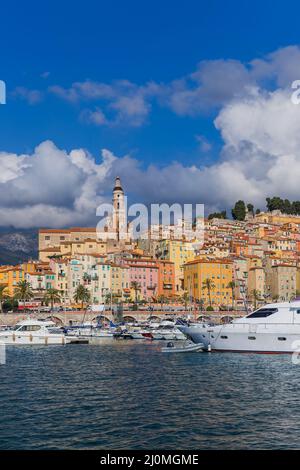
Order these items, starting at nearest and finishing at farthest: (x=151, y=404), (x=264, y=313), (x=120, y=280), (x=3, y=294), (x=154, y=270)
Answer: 1. (x=151, y=404)
2. (x=264, y=313)
3. (x=3, y=294)
4. (x=120, y=280)
5. (x=154, y=270)

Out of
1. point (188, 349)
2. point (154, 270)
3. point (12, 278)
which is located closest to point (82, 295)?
point (12, 278)

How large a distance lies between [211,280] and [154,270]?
569 inches

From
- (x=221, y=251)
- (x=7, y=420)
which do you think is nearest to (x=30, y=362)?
(x=7, y=420)

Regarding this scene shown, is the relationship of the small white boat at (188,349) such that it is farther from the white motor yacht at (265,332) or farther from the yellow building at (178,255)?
the yellow building at (178,255)

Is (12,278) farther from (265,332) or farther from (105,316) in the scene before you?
(265,332)

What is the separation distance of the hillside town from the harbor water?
248 ft

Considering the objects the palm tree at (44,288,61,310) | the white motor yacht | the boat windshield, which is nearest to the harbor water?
the white motor yacht

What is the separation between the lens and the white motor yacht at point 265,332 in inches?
1960

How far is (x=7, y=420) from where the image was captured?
81.1 ft

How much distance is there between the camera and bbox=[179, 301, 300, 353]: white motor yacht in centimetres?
4978

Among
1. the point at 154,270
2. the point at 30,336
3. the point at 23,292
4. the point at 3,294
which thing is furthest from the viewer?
the point at 154,270

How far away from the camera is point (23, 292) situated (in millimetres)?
119062

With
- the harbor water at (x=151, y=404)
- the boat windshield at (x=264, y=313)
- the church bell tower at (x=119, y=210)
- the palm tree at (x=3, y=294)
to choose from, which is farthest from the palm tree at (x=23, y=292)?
the boat windshield at (x=264, y=313)
